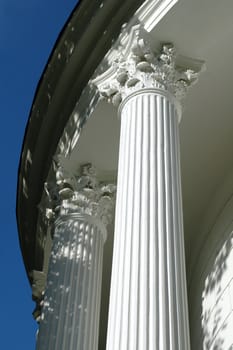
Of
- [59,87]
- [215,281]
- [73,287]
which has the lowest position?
[73,287]

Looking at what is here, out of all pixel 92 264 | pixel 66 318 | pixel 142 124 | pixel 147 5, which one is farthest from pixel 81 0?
pixel 66 318

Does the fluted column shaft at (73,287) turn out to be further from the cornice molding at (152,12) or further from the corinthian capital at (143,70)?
the cornice molding at (152,12)

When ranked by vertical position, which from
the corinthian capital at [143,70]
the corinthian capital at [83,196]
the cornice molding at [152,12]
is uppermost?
the cornice molding at [152,12]

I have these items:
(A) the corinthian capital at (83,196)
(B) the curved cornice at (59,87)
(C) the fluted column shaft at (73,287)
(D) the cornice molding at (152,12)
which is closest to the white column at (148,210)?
(D) the cornice molding at (152,12)

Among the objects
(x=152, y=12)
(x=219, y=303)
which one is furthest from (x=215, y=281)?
(x=152, y=12)

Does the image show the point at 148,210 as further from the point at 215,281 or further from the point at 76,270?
the point at 215,281

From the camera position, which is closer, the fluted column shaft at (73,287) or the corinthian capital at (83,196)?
the fluted column shaft at (73,287)

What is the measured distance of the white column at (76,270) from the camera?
18984 mm

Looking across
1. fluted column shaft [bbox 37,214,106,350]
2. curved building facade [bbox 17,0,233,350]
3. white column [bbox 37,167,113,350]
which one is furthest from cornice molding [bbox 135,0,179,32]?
fluted column shaft [bbox 37,214,106,350]

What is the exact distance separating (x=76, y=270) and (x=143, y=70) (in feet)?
20.5

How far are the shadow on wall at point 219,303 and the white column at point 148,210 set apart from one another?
602 centimetres

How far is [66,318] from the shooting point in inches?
757

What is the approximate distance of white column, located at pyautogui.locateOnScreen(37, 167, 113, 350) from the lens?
18984 mm

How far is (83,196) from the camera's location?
22281 mm
